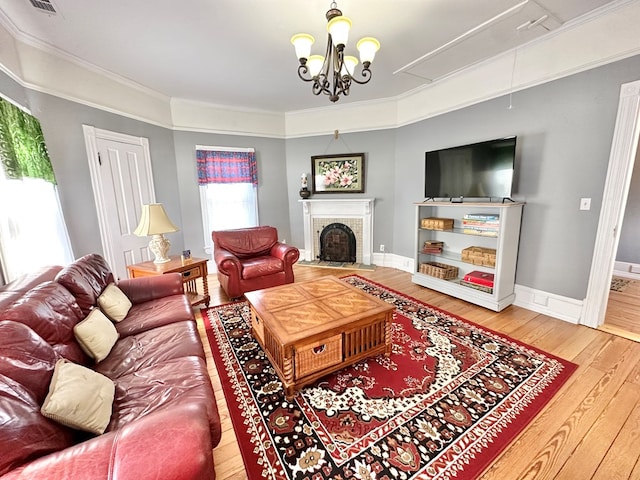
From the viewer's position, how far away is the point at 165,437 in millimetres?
842

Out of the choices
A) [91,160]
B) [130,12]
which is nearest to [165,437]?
[130,12]

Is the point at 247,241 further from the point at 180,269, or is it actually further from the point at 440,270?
the point at 440,270

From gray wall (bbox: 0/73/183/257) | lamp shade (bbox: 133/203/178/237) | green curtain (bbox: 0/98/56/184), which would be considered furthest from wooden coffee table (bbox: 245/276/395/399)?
gray wall (bbox: 0/73/183/257)

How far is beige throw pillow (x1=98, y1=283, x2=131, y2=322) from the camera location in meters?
1.86

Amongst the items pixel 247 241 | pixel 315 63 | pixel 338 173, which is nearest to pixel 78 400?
pixel 315 63

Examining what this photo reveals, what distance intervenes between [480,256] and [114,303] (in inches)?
138

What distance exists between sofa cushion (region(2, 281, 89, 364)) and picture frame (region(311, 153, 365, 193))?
375cm

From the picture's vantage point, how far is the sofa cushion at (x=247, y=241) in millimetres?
3574

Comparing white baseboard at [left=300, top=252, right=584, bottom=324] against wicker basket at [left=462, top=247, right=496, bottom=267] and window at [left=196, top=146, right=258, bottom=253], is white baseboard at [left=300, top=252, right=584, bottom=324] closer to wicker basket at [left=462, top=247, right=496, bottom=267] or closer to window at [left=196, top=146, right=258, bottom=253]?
wicker basket at [left=462, top=247, right=496, bottom=267]

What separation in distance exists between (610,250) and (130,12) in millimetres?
4495

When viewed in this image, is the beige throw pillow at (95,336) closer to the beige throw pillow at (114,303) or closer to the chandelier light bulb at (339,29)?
the beige throw pillow at (114,303)

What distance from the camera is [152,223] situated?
8.85ft

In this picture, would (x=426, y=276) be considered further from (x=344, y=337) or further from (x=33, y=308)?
(x=33, y=308)

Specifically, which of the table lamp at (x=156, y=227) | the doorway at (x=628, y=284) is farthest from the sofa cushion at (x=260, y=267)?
the doorway at (x=628, y=284)
